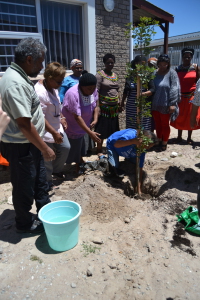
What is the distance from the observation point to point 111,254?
235 cm

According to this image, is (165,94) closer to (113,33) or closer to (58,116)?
(113,33)

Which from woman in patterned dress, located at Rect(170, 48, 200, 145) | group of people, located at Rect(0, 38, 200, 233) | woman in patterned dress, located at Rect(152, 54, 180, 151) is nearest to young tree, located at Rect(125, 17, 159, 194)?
group of people, located at Rect(0, 38, 200, 233)

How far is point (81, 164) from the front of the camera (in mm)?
4340

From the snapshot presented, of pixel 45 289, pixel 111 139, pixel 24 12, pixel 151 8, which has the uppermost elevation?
pixel 151 8

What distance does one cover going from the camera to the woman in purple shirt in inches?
144

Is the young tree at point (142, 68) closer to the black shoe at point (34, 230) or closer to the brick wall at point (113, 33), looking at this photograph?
the black shoe at point (34, 230)

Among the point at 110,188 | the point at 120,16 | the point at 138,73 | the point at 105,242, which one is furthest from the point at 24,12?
the point at 105,242

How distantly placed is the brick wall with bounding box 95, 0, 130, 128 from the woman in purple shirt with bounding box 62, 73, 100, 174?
90.5 inches

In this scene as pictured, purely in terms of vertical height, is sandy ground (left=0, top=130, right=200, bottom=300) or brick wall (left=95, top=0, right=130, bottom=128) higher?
brick wall (left=95, top=0, right=130, bottom=128)

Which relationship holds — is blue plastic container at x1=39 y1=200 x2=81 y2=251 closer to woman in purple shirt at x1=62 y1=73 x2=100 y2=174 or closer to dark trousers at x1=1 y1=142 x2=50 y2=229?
dark trousers at x1=1 y1=142 x2=50 y2=229

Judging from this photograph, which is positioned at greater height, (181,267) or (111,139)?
(111,139)

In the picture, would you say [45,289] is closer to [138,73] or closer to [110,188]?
[110,188]

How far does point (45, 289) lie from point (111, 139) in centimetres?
231

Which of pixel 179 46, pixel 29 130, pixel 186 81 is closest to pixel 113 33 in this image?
pixel 186 81
